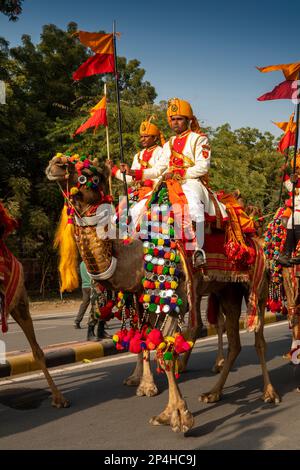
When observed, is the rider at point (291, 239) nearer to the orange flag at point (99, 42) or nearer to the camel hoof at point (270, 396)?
the camel hoof at point (270, 396)

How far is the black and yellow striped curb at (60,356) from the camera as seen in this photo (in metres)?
7.63

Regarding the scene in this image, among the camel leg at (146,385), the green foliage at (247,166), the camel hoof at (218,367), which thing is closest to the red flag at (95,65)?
the camel leg at (146,385)

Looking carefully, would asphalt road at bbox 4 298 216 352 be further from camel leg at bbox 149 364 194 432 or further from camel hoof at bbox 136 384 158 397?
camel leg at bbox 149 364 194 432

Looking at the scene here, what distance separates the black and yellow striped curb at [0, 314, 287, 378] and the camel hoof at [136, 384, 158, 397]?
1.76 m

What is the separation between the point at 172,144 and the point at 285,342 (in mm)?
5713

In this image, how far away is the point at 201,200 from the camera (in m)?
5.65

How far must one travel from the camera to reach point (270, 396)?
6.18 metres

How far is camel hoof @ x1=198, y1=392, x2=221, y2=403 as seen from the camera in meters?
6.21

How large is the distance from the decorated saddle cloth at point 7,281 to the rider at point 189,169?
1.48m

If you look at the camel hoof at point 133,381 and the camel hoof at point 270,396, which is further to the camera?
the camel hoof at point 133,381

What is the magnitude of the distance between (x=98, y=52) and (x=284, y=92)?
2.34 metres
